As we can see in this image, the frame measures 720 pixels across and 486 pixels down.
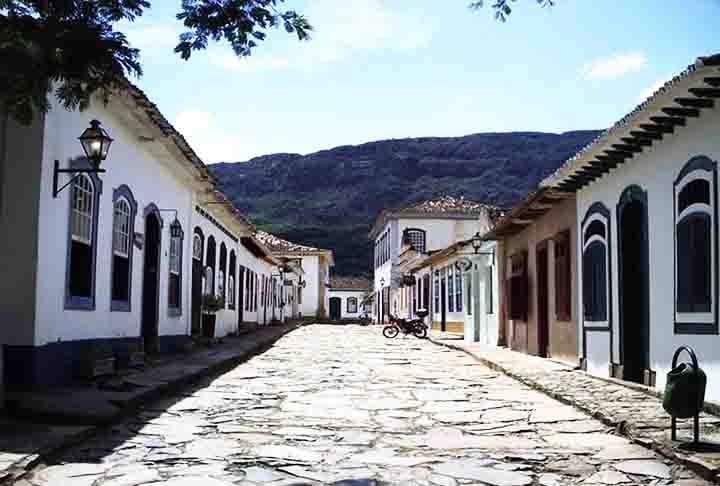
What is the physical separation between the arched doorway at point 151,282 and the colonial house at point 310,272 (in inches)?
1667

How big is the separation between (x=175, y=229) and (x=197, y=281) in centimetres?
318

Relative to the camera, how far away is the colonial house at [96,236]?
31.3 ft

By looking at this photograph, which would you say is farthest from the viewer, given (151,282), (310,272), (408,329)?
(310,272)

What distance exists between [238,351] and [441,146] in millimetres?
116180

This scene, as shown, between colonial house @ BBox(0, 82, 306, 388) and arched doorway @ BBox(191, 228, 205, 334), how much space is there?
0.03 meters

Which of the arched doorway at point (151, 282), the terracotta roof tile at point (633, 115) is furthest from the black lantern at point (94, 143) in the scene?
the terracotta roof tile at point (633, 115)

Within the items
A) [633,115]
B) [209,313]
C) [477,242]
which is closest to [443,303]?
[477,242]

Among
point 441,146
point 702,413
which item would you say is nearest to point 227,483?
point 702,413

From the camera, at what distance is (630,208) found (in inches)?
476

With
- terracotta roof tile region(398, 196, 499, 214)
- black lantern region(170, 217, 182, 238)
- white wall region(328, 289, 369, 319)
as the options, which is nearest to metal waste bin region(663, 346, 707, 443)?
black lantern region(170, 217, 182, 238)

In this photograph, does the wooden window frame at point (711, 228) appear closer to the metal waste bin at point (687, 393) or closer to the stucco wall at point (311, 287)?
the metal waste bin at point (687, 393)

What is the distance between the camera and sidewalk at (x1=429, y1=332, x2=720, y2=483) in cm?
655

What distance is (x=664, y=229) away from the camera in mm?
10500

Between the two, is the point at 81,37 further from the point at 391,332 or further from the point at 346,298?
the point at 346,298
